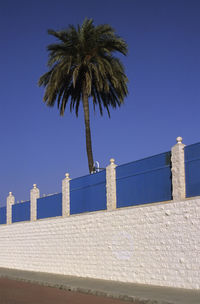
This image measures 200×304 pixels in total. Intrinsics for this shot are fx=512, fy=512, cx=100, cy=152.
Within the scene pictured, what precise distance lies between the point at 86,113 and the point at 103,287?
55.1 ft

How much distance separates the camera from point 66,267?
23625mm

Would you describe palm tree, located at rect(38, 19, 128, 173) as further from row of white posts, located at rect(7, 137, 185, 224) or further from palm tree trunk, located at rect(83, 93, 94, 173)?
row of white posts, located at rect(7, 137, 185, 224)

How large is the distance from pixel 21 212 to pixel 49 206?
14.9 ft

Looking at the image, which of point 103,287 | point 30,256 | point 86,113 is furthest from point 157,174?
point 86,113

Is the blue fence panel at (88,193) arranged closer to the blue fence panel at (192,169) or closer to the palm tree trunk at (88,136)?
the blue fence panel at (192,169)

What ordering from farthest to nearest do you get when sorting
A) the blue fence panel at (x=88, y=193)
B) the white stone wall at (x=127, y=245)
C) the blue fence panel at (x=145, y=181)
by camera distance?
the blue fence panel at (x=88, y=193)
the blue fence panel at (x=145, y=181)
the white stone wall at (x=127, y=245)

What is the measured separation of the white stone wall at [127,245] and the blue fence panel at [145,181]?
44 cm

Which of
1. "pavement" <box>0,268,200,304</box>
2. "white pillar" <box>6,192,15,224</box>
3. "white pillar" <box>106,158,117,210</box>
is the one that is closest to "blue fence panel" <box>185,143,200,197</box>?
"pavement" <box>0,268,200,304</box>

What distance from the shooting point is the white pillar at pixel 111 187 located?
2053cm

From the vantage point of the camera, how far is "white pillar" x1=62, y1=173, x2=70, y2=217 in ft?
80.4

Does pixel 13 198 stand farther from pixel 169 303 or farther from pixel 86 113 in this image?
pixel 169 303

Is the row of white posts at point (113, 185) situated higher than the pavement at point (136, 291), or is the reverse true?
the row of white posts at point (113, 185)

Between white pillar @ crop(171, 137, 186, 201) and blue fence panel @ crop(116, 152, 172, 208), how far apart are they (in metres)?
0.40

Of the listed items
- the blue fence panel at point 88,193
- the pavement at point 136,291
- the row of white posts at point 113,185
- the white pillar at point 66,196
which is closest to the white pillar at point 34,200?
the row of white posts at point 113,185
